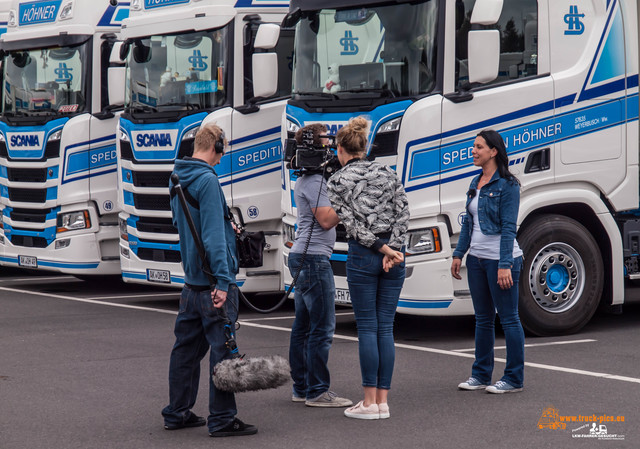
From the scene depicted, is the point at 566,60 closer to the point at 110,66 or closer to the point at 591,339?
the point at 591,339

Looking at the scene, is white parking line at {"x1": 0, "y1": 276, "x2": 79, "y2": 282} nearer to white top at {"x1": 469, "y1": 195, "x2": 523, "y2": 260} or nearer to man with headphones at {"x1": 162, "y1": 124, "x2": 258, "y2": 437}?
white top at {"x1": 469, "y1": 195, "x2": 523, "y2": 260}

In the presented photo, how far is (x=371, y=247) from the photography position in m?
7.10

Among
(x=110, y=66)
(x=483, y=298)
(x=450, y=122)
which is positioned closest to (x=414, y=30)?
(x=450, y=122)

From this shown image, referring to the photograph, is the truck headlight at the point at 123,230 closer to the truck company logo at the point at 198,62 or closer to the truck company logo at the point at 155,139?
the truck company logo at the point at 155,139

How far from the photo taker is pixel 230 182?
12031 millimetres

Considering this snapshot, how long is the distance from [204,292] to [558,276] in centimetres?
462

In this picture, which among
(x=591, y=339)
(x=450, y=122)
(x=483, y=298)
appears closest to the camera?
(x=483, y=298)

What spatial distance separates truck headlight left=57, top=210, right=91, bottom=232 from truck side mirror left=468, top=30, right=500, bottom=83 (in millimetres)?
6098

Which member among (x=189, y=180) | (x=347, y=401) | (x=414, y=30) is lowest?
(x=347, y=401)

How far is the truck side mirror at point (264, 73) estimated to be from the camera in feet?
37.1

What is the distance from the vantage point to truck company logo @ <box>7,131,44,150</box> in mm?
13984

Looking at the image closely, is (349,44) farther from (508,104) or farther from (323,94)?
(508,104)

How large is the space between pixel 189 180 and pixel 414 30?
3.80 m

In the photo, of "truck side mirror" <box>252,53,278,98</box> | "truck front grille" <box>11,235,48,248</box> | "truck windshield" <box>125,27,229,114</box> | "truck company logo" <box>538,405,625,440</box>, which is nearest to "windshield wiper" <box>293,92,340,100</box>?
"truck side mirror" <box>252,53,278,98</box>
